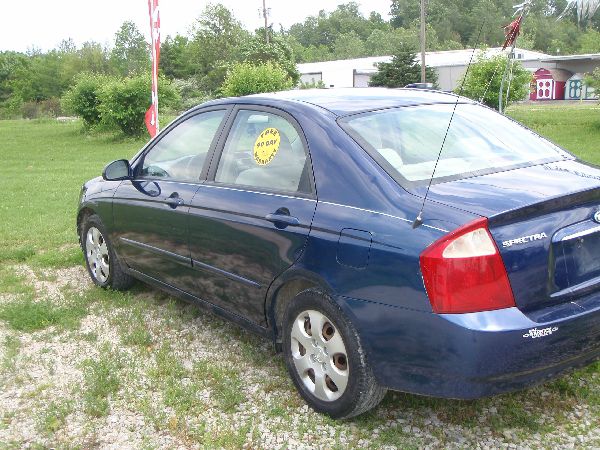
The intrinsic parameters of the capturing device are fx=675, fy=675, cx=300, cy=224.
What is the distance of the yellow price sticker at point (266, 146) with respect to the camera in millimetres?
3922

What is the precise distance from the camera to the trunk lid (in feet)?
9.34

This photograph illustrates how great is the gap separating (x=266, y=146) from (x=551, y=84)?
150 feet

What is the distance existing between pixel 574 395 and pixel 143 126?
22.2 meters

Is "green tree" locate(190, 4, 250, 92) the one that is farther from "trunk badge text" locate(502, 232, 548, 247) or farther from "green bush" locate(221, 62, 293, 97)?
"trunk badge text" locate(502, 232, 548, 247)

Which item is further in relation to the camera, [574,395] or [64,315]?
[64,315]

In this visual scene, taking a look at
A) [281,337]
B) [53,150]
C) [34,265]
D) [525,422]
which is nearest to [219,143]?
[281,337]

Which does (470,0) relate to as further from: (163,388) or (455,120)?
(163,388)

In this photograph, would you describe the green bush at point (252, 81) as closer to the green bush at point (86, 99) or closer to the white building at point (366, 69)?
the green bush at point (86, 99)

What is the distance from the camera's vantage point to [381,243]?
303 centimetres

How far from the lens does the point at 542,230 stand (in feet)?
9.50

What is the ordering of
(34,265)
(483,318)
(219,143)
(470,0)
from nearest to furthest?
1. (483,318)
2. (219,143)
3. (470,0)
4. (34,265)

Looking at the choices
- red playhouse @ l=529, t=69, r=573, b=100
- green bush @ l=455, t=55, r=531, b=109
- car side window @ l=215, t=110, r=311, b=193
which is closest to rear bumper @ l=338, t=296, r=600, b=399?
car side window @ l=215, t=110, r=311, b=193

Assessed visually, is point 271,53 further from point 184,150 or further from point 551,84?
point 184,150

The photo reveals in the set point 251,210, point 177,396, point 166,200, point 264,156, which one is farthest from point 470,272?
point 166,200
